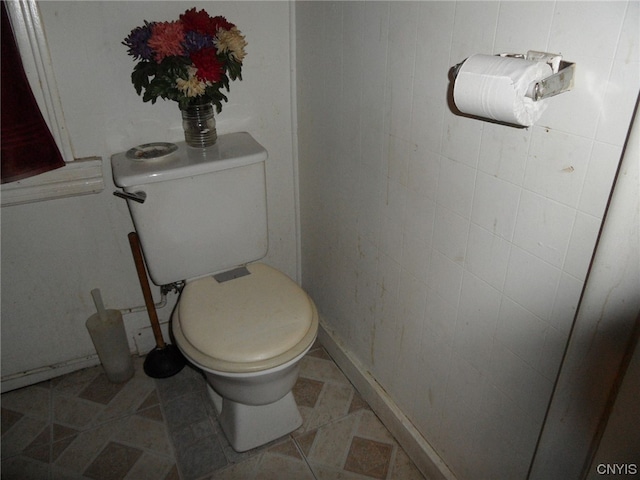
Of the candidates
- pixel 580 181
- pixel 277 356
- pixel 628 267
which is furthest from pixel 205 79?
pixel 628 267

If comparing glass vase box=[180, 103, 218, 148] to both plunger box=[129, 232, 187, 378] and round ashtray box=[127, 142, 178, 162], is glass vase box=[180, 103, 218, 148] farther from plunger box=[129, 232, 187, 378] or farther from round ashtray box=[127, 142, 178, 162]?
plunger box=[129, 232, 187, 378]

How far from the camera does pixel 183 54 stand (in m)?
1.31

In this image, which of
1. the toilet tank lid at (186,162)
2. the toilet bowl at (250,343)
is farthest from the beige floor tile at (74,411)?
the toilet tank lid at (186,162)

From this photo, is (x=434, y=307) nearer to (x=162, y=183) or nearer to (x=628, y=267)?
(x=628, y=267)

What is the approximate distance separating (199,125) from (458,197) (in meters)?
0.84

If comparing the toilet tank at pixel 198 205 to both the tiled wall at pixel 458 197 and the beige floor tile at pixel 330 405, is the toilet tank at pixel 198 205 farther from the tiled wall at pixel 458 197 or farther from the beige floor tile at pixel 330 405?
the beige floor tile at pixel 330 405

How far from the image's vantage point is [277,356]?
125 centimetres

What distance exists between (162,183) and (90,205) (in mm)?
315

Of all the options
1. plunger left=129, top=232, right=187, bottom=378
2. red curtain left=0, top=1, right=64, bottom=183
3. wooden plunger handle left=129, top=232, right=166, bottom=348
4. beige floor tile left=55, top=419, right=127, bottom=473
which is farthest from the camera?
plunger left=129, top=232, right=187, bottom=378

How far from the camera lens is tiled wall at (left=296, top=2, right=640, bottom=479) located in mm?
742

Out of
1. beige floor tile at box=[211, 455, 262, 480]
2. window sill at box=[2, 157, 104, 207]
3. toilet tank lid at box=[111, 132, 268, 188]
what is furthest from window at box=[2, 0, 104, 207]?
beige floor tile at box=[211, 455, 262, 480]

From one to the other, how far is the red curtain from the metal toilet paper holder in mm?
1202

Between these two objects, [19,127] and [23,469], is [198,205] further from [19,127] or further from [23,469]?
[23,469]

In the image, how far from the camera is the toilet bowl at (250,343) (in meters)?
1.24
